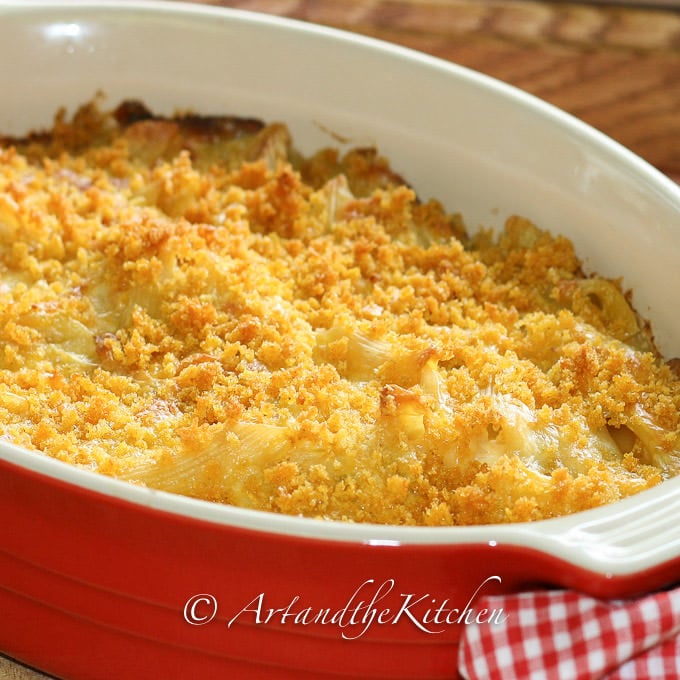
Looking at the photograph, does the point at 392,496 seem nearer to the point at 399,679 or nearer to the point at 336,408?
the point at 336,408

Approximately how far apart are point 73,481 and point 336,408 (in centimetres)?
51

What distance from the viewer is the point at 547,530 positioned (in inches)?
47.0

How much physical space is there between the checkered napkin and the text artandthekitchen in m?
0.02

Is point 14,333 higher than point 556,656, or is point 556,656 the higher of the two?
point 556,656

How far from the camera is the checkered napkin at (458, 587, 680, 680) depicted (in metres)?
1.19

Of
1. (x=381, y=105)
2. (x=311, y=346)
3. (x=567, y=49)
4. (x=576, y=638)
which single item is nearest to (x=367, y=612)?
(x=576, y=638)

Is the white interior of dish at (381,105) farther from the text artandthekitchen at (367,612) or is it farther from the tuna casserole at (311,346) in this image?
the text artandthekitchen at (367,612)

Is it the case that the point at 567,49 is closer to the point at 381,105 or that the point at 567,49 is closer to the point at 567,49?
the point at 567,49

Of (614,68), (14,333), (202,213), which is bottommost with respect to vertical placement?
(14,333)

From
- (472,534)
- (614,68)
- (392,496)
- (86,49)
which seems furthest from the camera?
(614,68)

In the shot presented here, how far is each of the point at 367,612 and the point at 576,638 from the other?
25 centimetres

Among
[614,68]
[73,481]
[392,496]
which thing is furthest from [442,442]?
[614,68]

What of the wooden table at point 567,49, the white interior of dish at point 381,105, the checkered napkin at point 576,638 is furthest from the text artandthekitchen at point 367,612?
the wooden table at point 567,49

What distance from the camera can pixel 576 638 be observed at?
1.21 m
